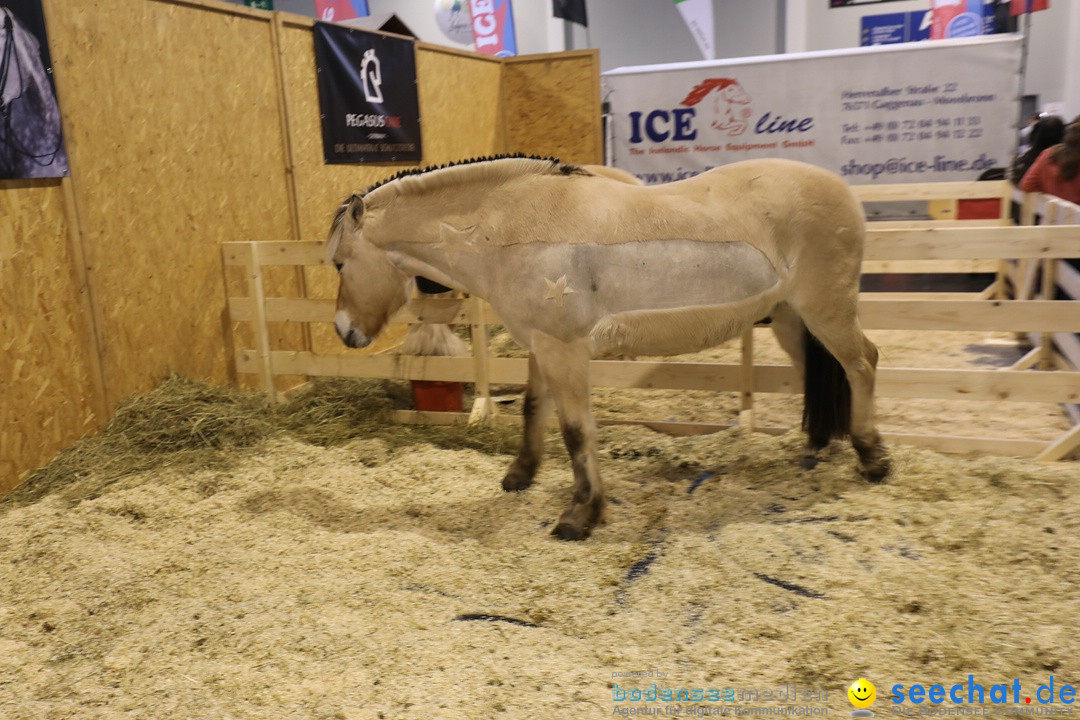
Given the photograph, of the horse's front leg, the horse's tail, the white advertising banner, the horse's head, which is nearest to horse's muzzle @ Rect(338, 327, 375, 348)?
the horse's head

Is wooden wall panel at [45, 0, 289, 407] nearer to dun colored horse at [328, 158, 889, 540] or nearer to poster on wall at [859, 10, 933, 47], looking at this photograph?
dun colored horse at [328, 158, 889, 540]

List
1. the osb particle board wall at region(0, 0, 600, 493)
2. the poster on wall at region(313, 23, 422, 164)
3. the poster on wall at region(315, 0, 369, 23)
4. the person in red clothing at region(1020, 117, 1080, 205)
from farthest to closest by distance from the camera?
the poster on wall at region(315, 0, 369, 23), the poster on wall at region(313, 23, 422, 164), the person in red clothing at region(1020, 117, 1080, 205), the osb particle board wall at region(0, 0, 600, 493)

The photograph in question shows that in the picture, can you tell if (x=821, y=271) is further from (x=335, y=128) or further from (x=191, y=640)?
(x=335, y=128)

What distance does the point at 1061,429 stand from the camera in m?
4.66

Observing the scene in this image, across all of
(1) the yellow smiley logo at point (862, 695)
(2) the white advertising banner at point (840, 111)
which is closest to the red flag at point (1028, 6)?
(2) the white advertising banner at point (840, 111)

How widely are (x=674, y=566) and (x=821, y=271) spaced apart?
1435 mm

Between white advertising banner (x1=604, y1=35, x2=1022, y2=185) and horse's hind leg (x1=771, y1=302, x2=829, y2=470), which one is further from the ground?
white advertising banner (x1=604, y1=35, x2=1022, y2=185)

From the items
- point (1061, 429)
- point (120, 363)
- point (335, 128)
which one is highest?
point (335, 128)

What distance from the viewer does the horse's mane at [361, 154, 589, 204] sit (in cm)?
339

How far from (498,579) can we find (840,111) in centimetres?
835

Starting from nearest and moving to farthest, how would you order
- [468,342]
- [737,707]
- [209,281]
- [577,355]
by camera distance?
[737,707], [577,355], [209,281], [468,342]

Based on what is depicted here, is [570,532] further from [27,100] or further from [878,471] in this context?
[27,100]

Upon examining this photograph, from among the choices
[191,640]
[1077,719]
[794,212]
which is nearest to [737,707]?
[1077,719]

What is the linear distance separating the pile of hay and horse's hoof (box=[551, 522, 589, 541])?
5 centimetres
